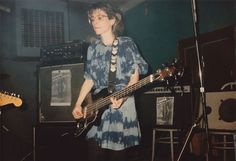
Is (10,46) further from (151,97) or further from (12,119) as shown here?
(151,97)

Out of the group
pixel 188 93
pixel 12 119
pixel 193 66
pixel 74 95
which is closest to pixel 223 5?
pixel 193 66

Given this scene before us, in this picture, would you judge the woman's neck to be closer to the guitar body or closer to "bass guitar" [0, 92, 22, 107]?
the guitar body

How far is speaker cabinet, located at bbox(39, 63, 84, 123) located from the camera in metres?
1.83

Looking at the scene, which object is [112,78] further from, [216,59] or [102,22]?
[216,59]

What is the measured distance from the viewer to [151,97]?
2.18 m

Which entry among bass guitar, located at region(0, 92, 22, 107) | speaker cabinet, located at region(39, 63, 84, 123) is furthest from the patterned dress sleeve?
bass guitar, located at region(0, 92, 22, 107)

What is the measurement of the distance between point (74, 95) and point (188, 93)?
738mm

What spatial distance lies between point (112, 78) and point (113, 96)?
91mm

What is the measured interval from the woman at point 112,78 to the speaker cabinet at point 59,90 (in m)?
0.15

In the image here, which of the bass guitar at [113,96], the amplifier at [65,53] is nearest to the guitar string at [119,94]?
the bass guitar at [113,96]

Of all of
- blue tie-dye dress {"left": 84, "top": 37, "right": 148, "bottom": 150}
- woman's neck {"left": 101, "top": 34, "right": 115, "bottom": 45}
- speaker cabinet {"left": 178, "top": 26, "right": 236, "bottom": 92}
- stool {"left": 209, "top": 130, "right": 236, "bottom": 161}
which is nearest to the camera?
blue tie-dye dress {"left": 84, "top": 37, "right": 148, "bottom": 150}

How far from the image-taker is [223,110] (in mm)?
1774

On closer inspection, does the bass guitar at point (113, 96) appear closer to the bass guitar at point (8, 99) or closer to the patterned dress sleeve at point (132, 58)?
the patterned dress sleeve at point (132, 58)

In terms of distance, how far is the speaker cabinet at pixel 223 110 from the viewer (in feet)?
5.72
